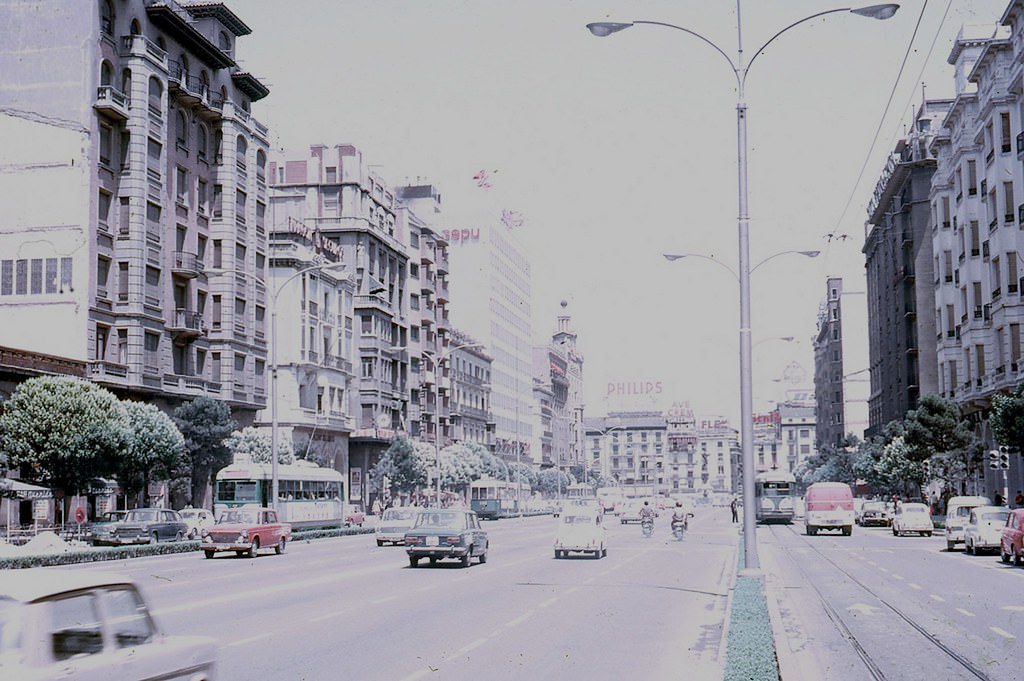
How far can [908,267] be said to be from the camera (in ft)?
346

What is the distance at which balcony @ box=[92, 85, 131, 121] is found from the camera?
54.1 m

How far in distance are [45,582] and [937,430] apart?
62145 millimetres

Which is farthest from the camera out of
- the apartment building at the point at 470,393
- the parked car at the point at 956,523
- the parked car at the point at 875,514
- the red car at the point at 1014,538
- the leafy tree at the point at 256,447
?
the apartment building at the point at 470,393

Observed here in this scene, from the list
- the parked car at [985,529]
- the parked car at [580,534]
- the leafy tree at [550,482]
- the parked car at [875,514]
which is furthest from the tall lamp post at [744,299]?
the leafy tree at [550,482]

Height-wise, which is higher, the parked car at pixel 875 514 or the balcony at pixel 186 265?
the balcony at pixel 186 265

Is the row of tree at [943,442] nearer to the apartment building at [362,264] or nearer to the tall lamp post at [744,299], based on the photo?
the tall lamp post at [744,299]

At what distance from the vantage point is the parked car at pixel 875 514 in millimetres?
71562

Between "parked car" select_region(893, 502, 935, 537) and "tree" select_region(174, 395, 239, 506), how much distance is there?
1265 inches

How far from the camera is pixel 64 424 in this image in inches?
1794

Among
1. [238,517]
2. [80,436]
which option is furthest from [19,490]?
[238,517]

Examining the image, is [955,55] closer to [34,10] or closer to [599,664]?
[34,10]

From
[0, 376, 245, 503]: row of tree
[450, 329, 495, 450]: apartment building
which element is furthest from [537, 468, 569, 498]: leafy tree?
[0, 376, 245, 503]: row of tree

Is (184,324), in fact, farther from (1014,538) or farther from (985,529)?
(1014,538)

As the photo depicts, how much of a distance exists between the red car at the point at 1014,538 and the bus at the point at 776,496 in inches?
1661
